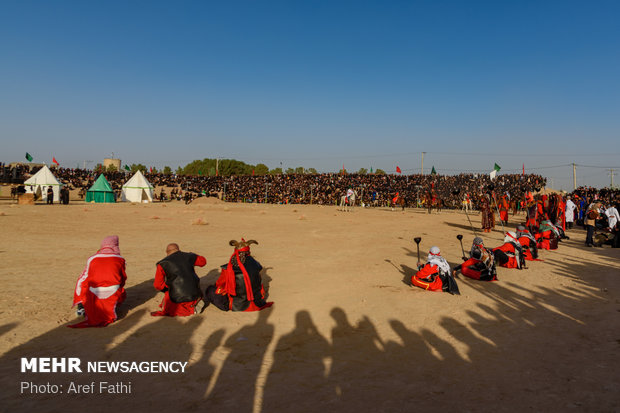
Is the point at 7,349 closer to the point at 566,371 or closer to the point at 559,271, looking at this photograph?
the point at 566,371

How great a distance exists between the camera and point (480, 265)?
8031 millimetres

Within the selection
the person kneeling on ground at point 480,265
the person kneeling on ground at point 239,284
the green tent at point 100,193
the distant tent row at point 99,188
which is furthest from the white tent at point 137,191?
the person kneeling on ground at point 480,265

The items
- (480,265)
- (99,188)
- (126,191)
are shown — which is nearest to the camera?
(480,265)

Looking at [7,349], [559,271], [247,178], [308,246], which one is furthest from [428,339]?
[247,178]

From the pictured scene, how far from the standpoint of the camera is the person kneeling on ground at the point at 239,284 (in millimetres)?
5738

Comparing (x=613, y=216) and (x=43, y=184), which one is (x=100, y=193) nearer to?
(x=43, y=184)

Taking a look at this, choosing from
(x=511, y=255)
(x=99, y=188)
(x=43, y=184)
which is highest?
(x=43, y=184)

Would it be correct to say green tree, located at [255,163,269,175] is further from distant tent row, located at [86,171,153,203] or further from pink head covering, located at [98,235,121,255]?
pink head covering, located at [98,235,121,255]

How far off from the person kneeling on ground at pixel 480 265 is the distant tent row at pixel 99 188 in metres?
34.5

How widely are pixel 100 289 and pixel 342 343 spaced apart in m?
3.41

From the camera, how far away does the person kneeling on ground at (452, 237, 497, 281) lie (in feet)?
26.1

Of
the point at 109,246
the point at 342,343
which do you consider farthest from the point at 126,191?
the point at 342,343

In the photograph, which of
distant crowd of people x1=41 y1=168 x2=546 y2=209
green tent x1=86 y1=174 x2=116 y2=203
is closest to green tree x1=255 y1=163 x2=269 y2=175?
distant crowd of people x1=41 y1=168 x2=546 y2=209

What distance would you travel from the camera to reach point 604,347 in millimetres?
4629
